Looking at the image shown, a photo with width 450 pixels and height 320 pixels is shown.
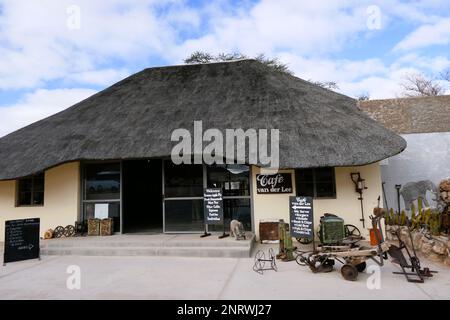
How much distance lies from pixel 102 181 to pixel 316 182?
249 inches

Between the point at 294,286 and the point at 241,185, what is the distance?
4205 mm

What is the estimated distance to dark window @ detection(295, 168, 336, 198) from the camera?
28.0ft

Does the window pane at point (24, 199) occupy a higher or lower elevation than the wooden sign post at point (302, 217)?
higher

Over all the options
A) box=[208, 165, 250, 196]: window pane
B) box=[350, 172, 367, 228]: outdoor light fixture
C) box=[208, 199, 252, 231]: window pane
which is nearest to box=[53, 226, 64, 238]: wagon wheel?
box=[208, 199, 252, 231]: window pane

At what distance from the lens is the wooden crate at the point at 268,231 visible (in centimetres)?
818

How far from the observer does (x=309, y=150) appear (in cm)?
752

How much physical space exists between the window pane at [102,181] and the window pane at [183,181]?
5.06 ft

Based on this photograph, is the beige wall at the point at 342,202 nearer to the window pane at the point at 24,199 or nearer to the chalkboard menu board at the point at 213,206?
the chalkboard menu board at the point at 213,206

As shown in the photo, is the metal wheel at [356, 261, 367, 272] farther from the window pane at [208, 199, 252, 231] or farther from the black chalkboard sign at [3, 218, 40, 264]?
the black chalkboard sign at [3, 218, 40, 264]

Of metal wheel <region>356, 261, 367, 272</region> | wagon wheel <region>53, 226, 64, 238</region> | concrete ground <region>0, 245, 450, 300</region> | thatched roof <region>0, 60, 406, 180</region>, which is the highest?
thatched roof <region>0, 60, 406, 180</region>

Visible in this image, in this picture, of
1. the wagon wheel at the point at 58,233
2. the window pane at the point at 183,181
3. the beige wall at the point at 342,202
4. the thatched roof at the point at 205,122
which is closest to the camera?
the thatched roof at the point at 205,122

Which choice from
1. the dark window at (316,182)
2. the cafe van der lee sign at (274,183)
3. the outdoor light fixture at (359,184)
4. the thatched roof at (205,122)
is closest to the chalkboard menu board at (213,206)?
the cafe van der lee sign at (274,183)

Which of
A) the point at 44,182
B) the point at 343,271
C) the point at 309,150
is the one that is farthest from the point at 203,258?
the point at 44,182

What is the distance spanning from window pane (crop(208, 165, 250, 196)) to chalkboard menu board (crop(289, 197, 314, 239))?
83.3 inches
